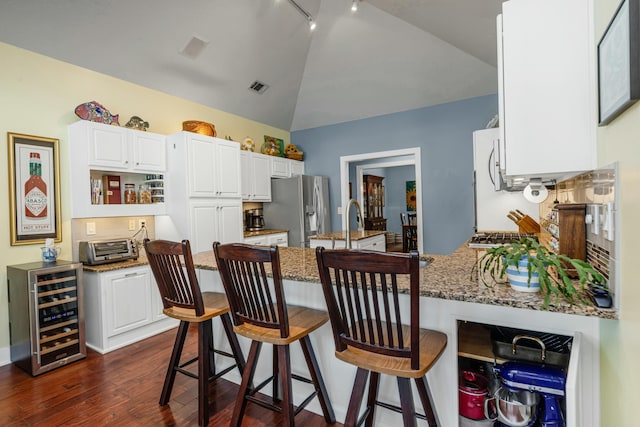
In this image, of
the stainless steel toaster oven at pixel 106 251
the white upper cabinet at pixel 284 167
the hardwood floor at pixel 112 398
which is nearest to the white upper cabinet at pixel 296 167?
the white upper cabinet at pixel 284 167

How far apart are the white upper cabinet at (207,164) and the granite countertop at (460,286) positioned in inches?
69.6

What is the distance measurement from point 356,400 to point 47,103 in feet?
11.6

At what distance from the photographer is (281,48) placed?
4156mm

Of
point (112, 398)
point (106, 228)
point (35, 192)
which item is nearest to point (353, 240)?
point (112, 398)

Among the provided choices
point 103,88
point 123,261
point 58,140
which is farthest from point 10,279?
point 103,88

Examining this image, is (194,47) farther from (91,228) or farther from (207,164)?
(91,228)

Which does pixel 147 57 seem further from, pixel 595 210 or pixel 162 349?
pixel 595 210

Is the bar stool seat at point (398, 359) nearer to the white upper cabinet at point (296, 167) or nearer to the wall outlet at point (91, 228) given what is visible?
the wall outlet at point (91, 228)

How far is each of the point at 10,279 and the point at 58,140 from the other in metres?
1.28

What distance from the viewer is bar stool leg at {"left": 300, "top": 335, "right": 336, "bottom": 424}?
1.65 meters

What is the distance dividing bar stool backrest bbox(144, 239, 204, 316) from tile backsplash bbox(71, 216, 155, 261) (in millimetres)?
1826

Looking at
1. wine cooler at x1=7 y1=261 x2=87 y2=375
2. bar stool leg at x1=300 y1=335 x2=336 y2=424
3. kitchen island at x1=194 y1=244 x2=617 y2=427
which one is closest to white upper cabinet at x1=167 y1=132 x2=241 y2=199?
wine cooler at x1=7 y1=261 x2=87 y2=375

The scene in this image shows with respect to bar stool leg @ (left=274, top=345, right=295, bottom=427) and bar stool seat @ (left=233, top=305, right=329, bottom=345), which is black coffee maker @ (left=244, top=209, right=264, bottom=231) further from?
bar stool leg @ (left=274, top=345, right=295, bottom=427)

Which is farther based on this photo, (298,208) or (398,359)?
(298,208)
